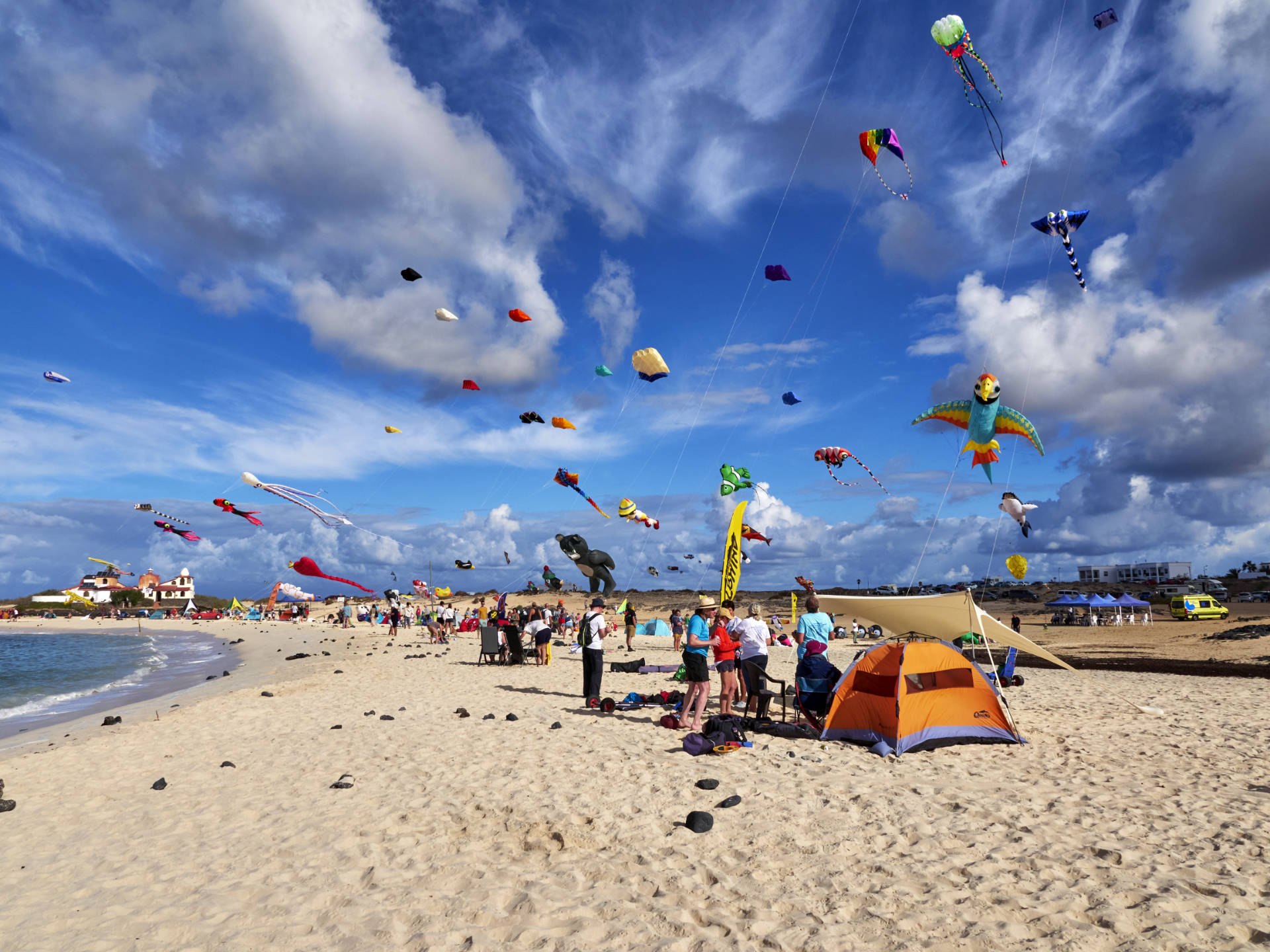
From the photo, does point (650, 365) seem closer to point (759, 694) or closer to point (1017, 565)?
point (759, 694)

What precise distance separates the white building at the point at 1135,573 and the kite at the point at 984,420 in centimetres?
8203

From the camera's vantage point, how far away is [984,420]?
15.0 meters

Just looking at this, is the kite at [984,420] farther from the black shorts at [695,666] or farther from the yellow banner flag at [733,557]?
the black shorts at [695,666]

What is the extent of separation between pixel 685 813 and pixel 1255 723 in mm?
9895

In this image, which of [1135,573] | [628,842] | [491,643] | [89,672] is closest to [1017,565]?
[491,643]

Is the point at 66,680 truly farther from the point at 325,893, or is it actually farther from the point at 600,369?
the point at 325,893

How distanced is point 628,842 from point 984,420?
13.0 meters

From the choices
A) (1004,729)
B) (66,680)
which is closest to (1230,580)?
(1004,729)

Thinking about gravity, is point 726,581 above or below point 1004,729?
above

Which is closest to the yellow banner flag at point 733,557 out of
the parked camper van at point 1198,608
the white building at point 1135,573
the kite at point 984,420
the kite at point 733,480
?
the kite at point 984,420

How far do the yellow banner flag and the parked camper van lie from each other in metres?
36.1

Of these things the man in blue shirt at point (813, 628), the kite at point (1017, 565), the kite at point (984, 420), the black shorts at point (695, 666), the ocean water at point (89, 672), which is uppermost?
the kite at point (984, 420)

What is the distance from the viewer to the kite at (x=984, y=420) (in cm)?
1468

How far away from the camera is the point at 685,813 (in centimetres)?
625
